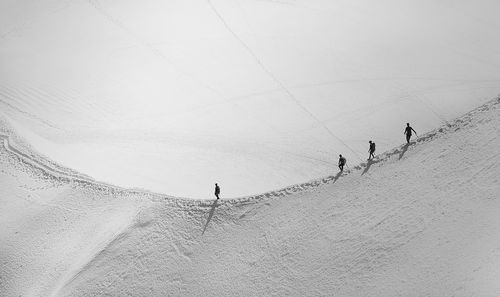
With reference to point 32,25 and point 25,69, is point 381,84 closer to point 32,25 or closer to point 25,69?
point 25,69

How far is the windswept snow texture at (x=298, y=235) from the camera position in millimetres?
14062

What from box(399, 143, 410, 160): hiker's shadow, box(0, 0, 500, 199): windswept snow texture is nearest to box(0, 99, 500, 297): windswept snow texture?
box(399, 143, 410, 160): hiker's shadow

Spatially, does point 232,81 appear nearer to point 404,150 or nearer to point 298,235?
point 404,150

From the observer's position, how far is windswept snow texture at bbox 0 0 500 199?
23.1 meters

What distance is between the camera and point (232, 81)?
29188mm

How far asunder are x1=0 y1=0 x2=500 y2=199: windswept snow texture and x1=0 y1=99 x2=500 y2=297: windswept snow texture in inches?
133

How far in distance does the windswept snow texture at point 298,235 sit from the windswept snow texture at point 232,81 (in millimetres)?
3367

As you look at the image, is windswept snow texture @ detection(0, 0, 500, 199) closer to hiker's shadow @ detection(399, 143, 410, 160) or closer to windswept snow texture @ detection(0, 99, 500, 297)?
windswept snow texture @ detection(0, 99, 500, 297)

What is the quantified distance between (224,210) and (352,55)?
17.0 metres

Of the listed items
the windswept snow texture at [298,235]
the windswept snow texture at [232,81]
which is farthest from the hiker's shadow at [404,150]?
the windswept snow texture at [232,81]

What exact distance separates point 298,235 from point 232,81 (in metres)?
15.3

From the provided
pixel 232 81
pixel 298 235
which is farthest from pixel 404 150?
pixel 232 81

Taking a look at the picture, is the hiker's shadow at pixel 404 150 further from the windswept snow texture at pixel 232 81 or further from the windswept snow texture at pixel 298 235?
the windswept snow texture at pixel 232 81

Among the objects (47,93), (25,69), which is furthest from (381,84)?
(25,69)
